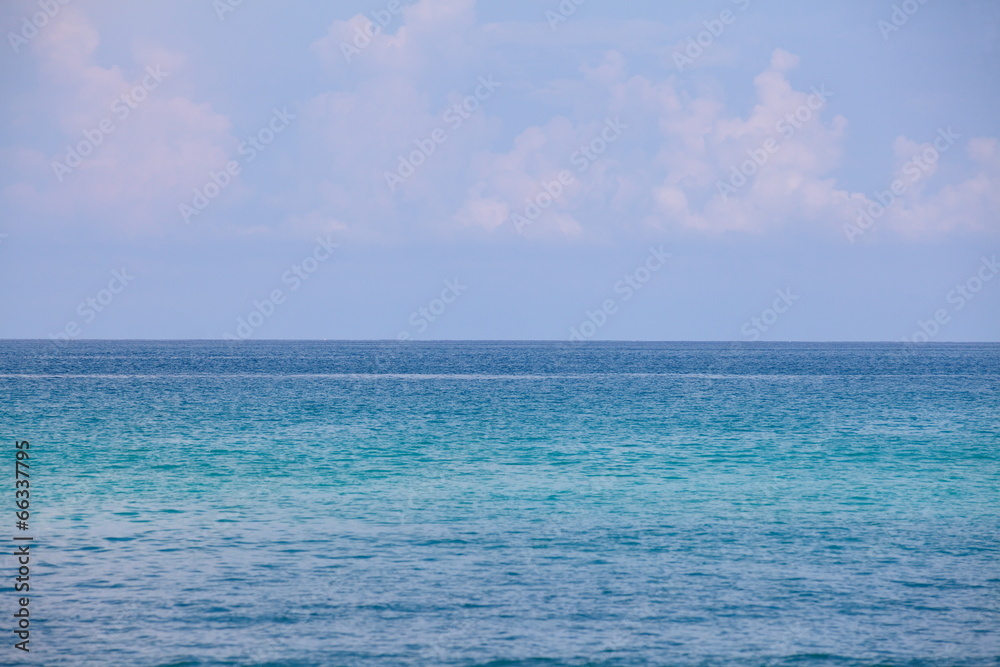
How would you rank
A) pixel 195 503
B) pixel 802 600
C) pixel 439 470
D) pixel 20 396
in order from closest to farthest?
pixel 802 600 < pixel 195 503 < pixel 439 470 < pixel 20 396

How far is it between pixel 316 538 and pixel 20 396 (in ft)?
177

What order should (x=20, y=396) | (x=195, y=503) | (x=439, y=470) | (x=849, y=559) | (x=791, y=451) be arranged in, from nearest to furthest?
(x=849, y=559), (x=195, y=503), (x=439, y=470), (x=791, y=451), (x=20, y=396)

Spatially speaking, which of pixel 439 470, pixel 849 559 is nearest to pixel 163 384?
pixel 439 470

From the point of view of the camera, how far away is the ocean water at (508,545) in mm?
14500

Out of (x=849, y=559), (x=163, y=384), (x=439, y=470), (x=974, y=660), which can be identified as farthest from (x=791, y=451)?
(x=163, y=384)

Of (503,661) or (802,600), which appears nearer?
(503,661)

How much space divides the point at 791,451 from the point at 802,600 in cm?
2201

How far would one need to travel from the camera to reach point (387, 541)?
20.7 m

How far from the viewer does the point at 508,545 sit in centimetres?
2055

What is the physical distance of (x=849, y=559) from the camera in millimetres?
19453

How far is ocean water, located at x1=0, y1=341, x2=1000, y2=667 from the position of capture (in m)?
14.5

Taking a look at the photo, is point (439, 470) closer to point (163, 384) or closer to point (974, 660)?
→ point (974, 660)

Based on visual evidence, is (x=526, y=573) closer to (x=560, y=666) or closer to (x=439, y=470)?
(x=560, y=666)

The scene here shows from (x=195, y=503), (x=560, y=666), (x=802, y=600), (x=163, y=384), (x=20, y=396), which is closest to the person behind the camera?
(x=560, y=666)
